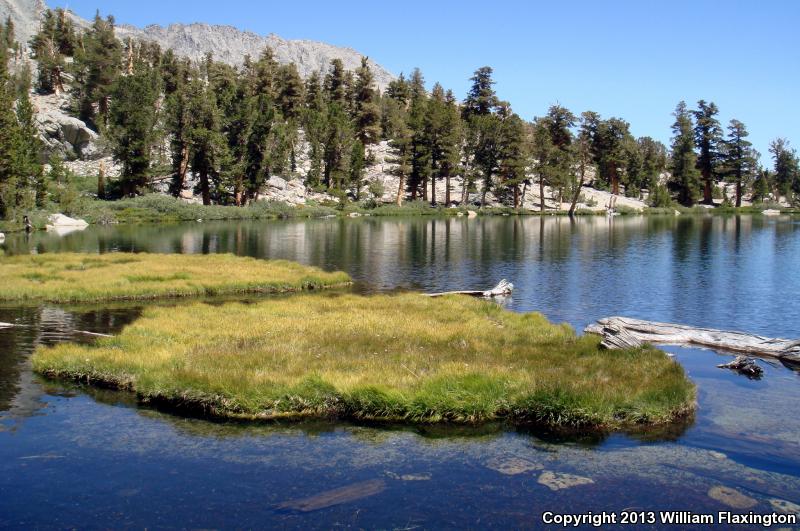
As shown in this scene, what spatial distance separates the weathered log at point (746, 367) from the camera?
2222cm

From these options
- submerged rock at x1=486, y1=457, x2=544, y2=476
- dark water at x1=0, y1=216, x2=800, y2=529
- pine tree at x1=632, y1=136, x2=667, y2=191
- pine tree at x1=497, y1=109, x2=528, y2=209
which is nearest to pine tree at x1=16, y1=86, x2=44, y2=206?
dark water at x1=0, y1=216, x2=800, y2=529

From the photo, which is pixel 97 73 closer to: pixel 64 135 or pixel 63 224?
pixel 64 135

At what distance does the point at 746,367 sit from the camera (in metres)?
22.4

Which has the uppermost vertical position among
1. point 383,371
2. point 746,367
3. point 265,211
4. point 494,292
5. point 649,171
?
point 649,171

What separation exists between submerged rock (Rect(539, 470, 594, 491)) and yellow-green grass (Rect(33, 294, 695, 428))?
10.6 ft

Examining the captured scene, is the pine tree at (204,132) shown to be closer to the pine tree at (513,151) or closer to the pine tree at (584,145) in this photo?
the pine tree at (513,151)

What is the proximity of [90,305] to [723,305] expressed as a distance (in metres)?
34.2

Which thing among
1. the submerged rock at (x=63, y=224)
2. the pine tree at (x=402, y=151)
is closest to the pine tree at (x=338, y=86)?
the pine tree at (x=402, y=151)

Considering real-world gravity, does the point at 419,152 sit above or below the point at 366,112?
below

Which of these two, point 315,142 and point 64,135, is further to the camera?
point 315,142

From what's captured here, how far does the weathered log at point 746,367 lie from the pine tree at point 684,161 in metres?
142

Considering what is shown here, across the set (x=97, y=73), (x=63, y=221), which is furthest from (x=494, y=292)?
(x=97, y=73)

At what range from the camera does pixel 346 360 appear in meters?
20.1

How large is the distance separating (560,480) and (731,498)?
3207mm
